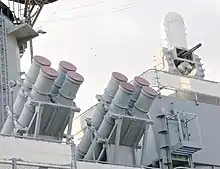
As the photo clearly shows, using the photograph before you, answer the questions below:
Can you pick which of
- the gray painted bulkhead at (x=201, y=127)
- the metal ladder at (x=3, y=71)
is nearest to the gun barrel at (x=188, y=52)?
the gray painted bulkhead at (x=201, y=127)

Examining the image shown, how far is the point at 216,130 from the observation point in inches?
643

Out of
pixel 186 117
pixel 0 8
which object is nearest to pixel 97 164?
pixel 186 117

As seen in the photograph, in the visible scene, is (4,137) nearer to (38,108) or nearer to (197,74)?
(38,108)

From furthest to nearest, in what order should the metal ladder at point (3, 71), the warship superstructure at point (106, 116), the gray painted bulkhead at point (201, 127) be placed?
the gray painted bulkhead at point (201, 127) < the metal ladder at point (3, 71) < the warship superstructure at point (106, 116)

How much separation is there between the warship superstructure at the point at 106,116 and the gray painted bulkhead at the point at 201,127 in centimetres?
3

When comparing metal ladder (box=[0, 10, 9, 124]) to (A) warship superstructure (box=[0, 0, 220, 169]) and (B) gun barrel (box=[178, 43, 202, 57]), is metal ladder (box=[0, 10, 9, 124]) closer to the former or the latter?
(A) warship superstructure (box=[0, 0, 220, 169])

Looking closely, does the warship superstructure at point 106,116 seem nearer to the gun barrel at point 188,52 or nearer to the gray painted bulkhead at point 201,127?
the gray painted bulkhead at point 201,127

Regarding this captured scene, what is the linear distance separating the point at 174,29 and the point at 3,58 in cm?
648

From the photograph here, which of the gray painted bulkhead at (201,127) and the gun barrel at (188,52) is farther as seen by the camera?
the gun barrel at (188,52)

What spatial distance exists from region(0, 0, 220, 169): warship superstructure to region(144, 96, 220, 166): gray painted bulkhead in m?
0.03

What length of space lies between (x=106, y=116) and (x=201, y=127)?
330cm

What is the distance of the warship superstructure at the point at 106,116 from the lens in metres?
12.9

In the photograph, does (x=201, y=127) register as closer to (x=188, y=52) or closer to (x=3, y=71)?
(x=188, y=52)

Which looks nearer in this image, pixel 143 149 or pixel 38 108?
pixel 38 108
